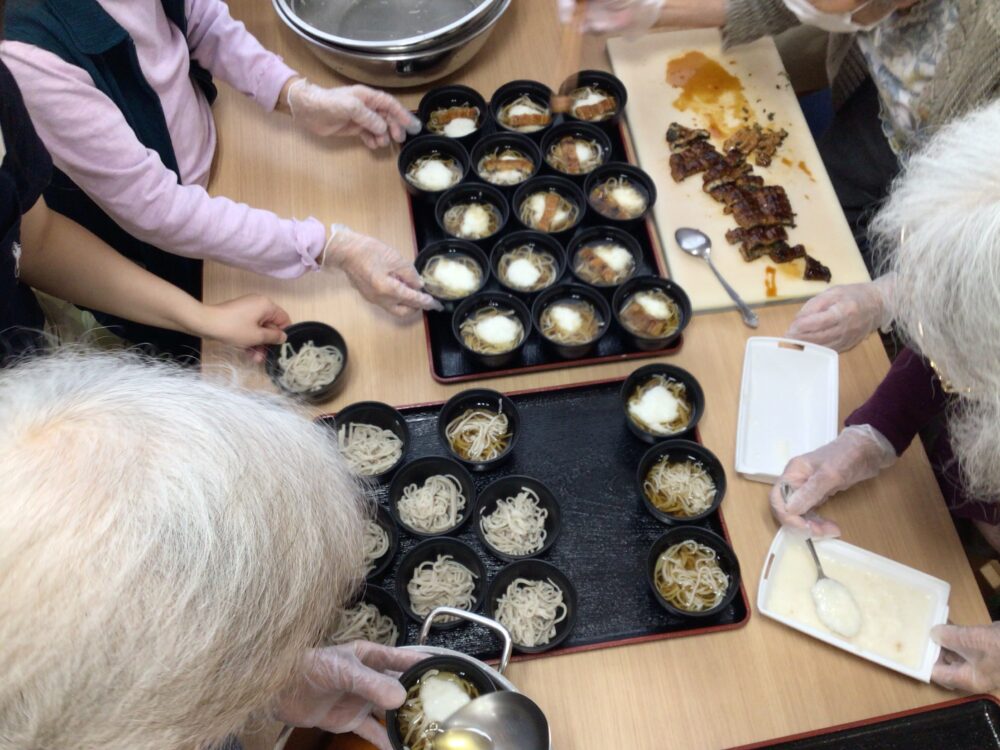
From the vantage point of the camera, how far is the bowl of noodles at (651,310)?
163 cm

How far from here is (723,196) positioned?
184 cm

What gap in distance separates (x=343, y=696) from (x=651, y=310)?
3.53 feet

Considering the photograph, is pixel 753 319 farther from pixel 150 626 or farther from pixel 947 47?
pixel 150 626

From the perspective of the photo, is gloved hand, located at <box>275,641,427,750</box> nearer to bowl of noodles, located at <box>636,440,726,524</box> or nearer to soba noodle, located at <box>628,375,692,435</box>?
bowl of noodles, located at <box>636,440,726,524</box>

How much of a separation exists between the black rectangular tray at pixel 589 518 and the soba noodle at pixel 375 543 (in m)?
0.04

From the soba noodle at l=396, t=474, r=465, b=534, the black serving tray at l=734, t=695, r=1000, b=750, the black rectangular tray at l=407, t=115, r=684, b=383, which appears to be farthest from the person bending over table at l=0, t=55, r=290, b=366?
the black serving tray at l=734, t=695, r=1000, b=750

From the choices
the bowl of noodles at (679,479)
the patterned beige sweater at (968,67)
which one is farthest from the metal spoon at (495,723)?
the patterned beige sweater at (968,67)

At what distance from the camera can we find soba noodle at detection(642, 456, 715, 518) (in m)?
1.48

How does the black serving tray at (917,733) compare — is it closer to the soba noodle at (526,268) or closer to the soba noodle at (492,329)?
the soba noodle at (492,329)

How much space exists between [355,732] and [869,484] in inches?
45.0

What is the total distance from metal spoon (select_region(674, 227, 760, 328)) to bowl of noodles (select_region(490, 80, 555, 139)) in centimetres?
50

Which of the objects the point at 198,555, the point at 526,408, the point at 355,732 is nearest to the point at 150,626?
the point at 198,555

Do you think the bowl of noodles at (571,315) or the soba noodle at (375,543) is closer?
the soba noodle at (375,543)

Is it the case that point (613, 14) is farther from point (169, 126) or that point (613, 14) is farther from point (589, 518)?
point (589, 518)
